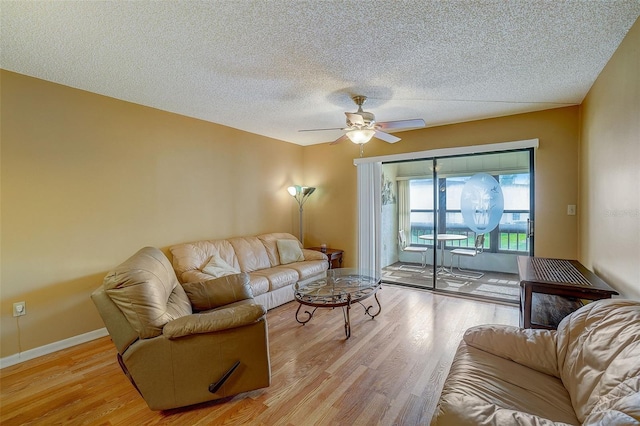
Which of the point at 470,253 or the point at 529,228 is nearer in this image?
the point at 529,228

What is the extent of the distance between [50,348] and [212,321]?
2.15 metres

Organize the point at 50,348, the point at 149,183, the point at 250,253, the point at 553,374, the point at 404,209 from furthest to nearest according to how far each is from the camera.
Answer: the point at 404,209 < the point at 250,253 < the point at 149,183 < the point at 50,348 < the point at 553,374

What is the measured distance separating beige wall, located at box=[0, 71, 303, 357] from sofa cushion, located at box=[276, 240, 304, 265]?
106 cm

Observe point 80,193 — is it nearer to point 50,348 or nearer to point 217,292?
point 50,348

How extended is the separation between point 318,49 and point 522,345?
2407 mm

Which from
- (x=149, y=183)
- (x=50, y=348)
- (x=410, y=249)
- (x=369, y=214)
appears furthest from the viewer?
(x=410, y=249)

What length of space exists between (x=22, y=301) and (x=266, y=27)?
10.4ft

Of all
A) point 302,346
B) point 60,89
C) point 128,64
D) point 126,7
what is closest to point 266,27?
point 126,7

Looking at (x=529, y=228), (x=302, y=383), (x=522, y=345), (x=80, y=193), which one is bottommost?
(x=302, y=383)

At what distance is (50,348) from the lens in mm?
2736

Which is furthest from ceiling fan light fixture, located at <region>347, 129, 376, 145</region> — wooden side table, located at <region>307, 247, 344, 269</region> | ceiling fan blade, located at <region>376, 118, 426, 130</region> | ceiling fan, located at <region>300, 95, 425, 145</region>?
wooden side table, located at <region>307, 247, 344, 269</region>

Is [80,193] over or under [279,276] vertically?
over

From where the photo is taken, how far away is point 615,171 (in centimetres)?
229

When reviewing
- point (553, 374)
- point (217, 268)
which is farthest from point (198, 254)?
point (553, 374)
